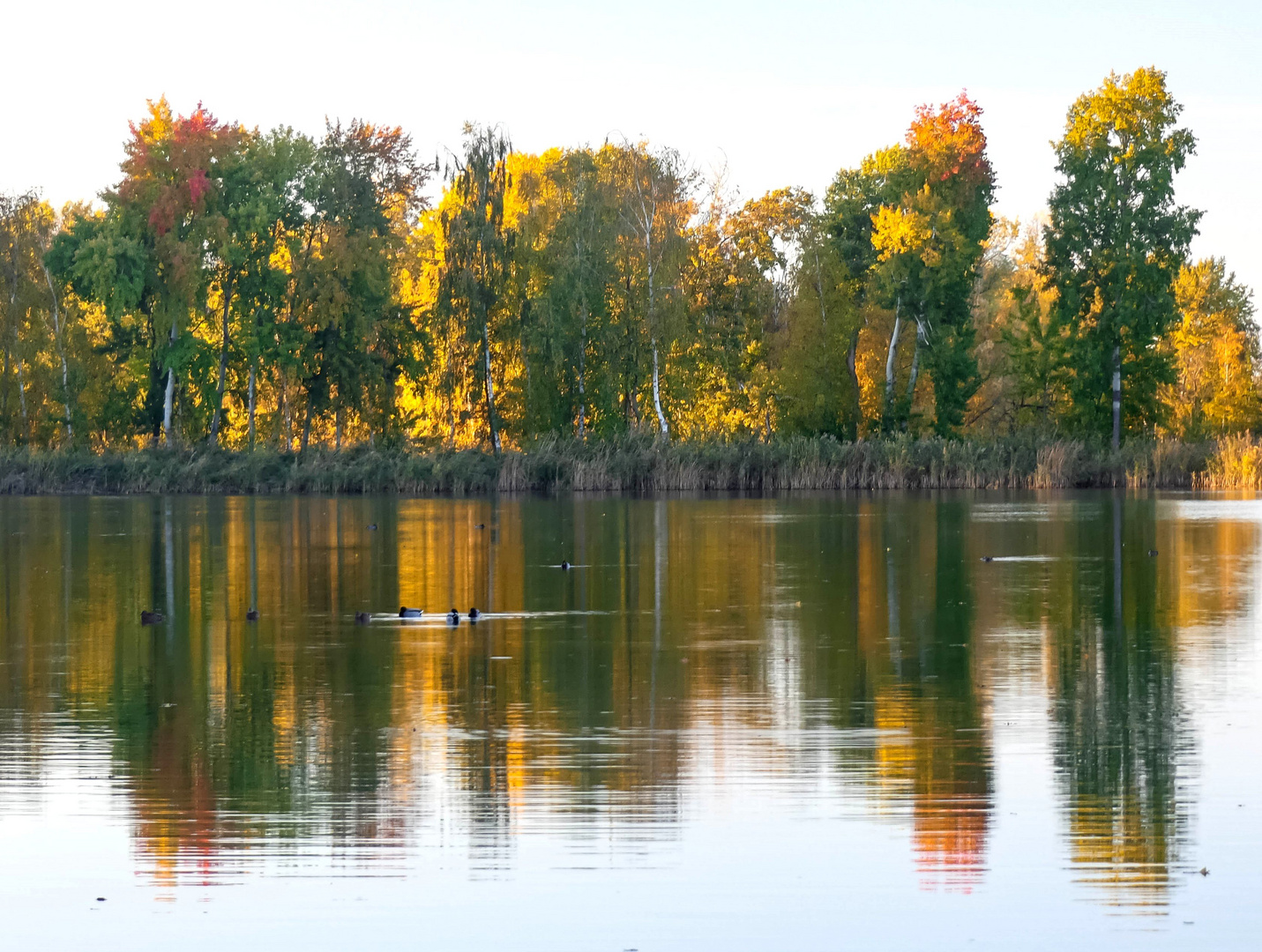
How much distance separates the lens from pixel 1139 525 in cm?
3375

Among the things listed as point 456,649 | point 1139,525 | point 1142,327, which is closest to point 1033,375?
point 1142,327

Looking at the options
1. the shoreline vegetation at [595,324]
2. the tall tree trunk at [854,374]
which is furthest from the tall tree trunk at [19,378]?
the tall tree trunk at [854,374]

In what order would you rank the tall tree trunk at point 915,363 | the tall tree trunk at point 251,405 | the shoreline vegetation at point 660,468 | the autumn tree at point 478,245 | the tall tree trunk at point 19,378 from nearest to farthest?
the shoreline vegetation at point 660,468 → the autumn tree at point 478,245 → the tall tree trunk at point 251,405 → the tall tree trunk at point 19,378 → the tall tree trunk at point 915,363

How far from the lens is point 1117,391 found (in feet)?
211

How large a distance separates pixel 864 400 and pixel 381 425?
781 inches

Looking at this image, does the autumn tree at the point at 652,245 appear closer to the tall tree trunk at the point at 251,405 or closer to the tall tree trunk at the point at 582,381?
the tall tree trunk at the point at 582,381

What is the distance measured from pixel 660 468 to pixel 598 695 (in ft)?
144

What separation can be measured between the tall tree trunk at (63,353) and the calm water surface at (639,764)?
4674cm

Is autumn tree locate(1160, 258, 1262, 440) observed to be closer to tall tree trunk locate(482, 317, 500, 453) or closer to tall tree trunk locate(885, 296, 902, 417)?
tall tree trunk locate(885, 296, 902, 417)

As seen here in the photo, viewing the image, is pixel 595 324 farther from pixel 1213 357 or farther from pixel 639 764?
pixel 639 764

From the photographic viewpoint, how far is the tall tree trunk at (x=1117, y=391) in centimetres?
6356

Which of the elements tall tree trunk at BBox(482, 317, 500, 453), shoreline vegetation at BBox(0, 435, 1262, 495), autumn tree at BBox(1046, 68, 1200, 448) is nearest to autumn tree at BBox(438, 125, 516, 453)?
tall tree trunk at BBox(482, 317, 500, 453)

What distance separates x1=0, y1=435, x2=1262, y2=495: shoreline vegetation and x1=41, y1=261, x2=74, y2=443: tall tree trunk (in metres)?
6.62

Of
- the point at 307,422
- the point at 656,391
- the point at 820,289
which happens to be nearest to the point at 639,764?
the point at 656,391
